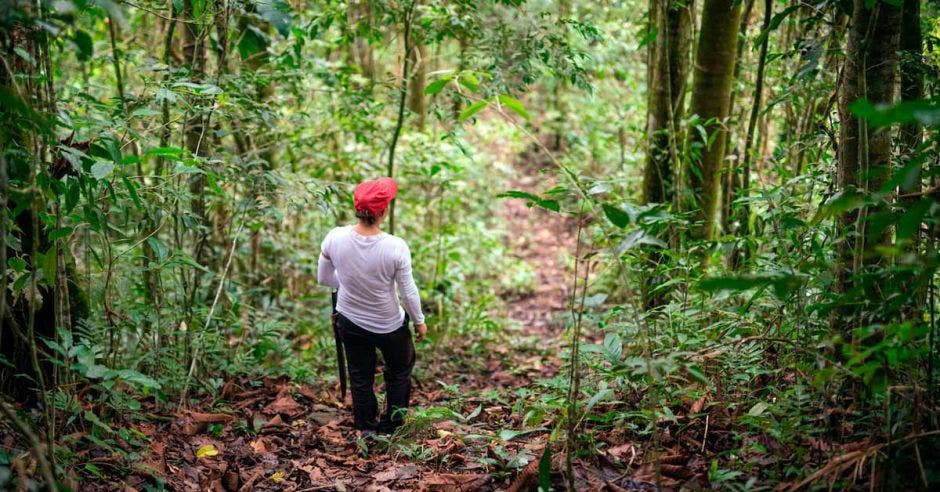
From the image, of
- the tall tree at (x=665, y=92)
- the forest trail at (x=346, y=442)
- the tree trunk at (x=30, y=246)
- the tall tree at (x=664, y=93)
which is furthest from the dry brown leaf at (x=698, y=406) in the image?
the tree trunk at (x=30, y=246)

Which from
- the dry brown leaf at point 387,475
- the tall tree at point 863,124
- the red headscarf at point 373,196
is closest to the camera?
the tall tree at point 863,124

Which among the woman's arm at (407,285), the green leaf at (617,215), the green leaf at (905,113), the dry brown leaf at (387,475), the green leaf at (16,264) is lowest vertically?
the dry brown leaf at (387,475)

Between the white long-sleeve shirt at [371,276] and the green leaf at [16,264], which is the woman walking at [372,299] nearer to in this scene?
the white long-sleeve shirt at [371,276]

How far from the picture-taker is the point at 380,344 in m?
4.59

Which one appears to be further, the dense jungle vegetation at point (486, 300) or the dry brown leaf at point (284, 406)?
the dry brown leaf at point (284, 406)

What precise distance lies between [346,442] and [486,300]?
391 cm

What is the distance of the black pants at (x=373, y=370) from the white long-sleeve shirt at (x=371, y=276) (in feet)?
0.31

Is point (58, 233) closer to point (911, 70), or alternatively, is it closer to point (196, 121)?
point (196, 121)

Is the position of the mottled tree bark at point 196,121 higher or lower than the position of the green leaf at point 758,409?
higher

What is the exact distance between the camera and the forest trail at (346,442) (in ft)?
11.1

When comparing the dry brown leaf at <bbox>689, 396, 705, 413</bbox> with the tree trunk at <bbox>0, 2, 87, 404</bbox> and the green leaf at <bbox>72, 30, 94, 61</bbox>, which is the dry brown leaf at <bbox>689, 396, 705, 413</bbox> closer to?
the tree trunk at <bbox>0, 2, 87, 404</bbox>

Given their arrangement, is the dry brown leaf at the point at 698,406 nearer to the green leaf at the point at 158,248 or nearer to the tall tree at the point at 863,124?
the tall tree at the point at 863,124

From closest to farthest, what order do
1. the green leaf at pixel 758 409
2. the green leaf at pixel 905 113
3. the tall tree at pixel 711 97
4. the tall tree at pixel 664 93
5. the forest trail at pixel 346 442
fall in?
the green leaf at pixel 905 113, the green leaf at pixel 758 409, the forest trail at pixel 346 442, the tall tree at pixel 711 97, the tall tree at pixel 664 93

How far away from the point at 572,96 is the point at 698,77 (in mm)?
8932
